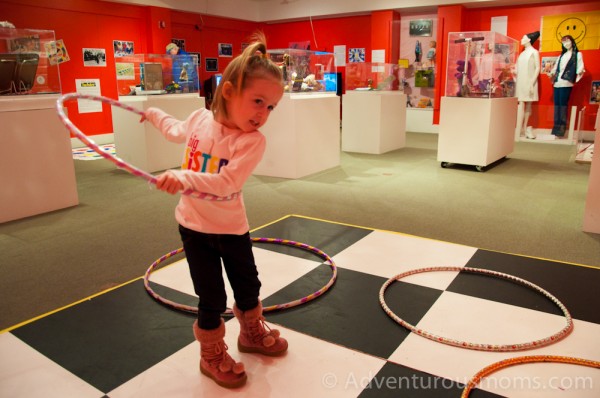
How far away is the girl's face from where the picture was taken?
168 centimetres

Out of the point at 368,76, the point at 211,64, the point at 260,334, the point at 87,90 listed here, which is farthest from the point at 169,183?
the point at 211,64

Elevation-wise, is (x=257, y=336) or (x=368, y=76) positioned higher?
(x=368, y=76)

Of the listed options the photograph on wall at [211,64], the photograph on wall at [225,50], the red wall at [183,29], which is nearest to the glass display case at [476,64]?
the red wall at [183,29]

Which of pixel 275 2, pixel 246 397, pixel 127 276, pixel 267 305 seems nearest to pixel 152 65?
pixel 127 276

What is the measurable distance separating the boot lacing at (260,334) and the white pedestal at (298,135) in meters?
4.02

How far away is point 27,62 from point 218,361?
407 cm

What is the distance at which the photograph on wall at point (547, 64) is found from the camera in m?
9.55

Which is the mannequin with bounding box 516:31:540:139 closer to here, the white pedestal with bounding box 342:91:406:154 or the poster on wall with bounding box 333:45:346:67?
the white pedestal with bounding box 342:91:406:154

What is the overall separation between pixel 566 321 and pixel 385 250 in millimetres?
1223

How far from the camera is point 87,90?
9.11 metres

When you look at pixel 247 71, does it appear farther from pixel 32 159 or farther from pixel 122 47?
pixel 122 47

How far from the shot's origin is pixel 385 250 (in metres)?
3.26

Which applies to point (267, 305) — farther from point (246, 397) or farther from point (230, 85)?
point (230, 85)

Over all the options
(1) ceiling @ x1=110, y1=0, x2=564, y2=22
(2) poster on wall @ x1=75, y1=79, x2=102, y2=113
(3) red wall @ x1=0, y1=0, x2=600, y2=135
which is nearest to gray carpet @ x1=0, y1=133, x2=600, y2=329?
(2) poster on wall @ x1=75, y1=79, x2=102, y2=113
